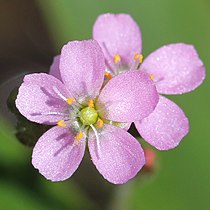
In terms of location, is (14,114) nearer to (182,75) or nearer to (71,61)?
(71,61)

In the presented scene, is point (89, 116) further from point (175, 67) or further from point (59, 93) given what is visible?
point (175, 67)

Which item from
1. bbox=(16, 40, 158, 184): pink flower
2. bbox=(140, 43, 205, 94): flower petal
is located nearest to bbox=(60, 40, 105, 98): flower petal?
bbox=(16, 40, 158, 184): pink flower

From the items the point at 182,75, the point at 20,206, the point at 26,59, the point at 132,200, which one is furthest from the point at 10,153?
the point at 182,75

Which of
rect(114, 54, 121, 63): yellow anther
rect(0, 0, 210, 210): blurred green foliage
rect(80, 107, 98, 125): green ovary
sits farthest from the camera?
rect(0, 0, 210, 210): blurred green foliage

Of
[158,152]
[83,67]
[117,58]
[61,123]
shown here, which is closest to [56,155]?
[61,123]

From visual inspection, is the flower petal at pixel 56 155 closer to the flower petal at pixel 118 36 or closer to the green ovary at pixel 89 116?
the green ovary at pixel 89 116

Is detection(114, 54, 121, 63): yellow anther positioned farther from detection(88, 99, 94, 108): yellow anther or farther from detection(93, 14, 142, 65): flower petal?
detection(88, 99, 94, 108): yellow anther
